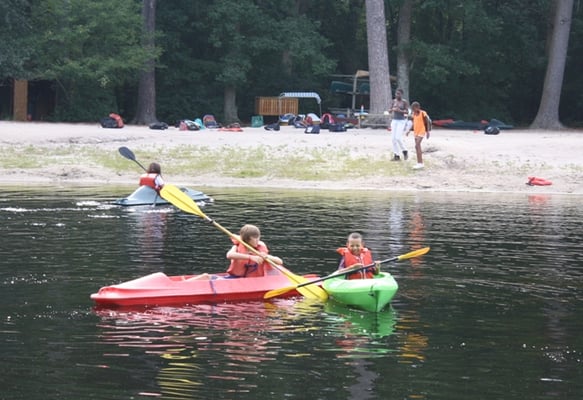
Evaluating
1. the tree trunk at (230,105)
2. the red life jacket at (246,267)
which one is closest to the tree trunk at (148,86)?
the tree trunk at (230,105)

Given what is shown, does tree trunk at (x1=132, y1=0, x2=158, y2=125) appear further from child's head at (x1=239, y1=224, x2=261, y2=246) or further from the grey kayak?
child's head at (x1=239, y1=224, x2=261, y2=246)

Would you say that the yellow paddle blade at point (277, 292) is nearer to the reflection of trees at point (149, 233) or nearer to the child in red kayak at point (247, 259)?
the child in red kayak at point (247, 259)

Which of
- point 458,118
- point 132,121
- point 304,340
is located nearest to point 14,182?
point 132,121

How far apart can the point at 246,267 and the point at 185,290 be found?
119cm

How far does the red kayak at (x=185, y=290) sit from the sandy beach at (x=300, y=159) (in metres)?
15.8

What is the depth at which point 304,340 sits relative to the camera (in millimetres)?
11227

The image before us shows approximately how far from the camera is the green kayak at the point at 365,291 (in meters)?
13.0

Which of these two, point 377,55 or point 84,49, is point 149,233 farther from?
point 84,49

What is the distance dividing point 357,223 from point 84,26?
24.1m

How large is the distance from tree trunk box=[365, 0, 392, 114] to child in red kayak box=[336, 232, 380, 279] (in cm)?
2753

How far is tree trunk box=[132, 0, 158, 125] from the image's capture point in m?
43.9

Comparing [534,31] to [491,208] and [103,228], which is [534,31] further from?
[103,228]

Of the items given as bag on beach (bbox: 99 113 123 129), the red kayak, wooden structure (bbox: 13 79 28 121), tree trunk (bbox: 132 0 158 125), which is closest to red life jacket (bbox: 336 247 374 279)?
the red kayak

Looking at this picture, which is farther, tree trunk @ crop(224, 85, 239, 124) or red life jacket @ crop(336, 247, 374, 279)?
tree trunk @ crop(224, 85, 239, 124)
